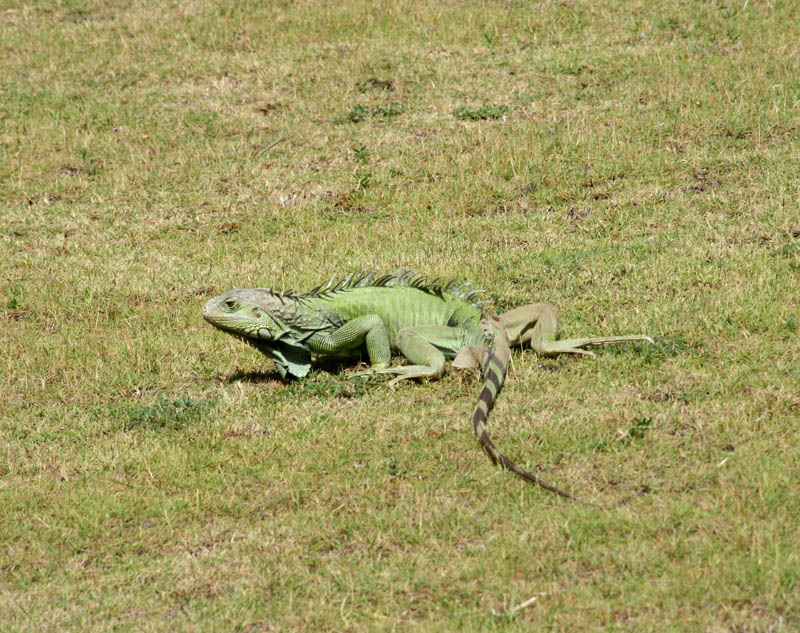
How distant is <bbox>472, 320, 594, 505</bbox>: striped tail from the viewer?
682cm

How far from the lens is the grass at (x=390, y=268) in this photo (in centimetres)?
611

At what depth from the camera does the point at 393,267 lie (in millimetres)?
10922

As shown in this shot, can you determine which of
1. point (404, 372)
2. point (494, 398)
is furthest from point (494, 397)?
point (404, 372)

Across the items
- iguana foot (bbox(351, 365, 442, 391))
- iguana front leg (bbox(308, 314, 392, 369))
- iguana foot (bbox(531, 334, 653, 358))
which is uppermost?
iguana front leg (bbox(308, 314, 392, 369))

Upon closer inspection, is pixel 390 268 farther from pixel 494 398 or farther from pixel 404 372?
pixel 494 398

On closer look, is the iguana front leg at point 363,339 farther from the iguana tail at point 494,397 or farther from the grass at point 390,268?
the iguana tail at point 494,397

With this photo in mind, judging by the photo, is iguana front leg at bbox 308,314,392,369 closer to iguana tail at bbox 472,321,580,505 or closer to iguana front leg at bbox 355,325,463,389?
iguana front leg at bbox 355,325,463,389

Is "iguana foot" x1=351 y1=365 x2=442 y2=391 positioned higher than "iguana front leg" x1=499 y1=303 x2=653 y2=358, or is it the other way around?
"iguana front leg" x1=499 y1=303 x2=653 y2=358

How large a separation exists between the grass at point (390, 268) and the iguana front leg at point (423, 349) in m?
0.21

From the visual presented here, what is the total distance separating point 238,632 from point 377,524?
1209mm

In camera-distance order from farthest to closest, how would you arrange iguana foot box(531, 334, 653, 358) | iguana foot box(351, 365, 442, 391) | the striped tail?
iguana foot box(531, 334, 653, 358)
iguana foot box(351, 365, 442, 391)
the striped tail

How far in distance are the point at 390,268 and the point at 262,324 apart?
8.90 feet

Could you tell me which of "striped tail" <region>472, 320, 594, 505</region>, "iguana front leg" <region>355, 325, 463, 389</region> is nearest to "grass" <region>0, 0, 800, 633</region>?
"striped tail" <region>472, 320, 594, 505</region>

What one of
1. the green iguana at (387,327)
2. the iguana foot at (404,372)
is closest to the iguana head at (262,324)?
the green iguana at (387,327)
